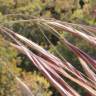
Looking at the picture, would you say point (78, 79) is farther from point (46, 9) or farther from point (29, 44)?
point (46, 9)

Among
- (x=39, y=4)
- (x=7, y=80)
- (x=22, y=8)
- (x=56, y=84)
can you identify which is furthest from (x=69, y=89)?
(x=39, y=4)

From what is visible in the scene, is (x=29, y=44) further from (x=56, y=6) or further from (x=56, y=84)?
(x=56, y=6)

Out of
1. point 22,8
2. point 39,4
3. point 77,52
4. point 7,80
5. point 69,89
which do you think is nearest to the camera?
point 69,89

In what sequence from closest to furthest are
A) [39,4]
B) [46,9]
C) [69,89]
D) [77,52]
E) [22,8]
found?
[69,89], [77,52], [22,8], [39,4], [46,9]

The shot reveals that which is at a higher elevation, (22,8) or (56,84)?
(56,84)

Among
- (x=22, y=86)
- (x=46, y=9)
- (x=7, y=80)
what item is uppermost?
(x=22, y=86)

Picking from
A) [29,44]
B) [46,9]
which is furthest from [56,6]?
[29,44]

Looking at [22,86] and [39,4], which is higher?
[22,86]

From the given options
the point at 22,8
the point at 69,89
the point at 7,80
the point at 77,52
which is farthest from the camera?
the point at 22,8

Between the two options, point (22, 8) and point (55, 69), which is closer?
point (55, 69)
